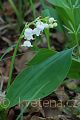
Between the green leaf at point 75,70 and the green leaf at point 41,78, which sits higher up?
the green leaf at point 41,78

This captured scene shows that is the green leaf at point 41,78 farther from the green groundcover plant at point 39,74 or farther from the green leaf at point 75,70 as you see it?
the green leaf at point 75,70

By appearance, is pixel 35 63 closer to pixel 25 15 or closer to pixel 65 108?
pixel 65 108

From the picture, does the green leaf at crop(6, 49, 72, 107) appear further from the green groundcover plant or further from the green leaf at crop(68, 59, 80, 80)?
the green leaf at crop(68, 59, 80, 80)

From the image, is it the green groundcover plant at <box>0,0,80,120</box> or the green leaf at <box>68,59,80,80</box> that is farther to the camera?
the green leaf at <box>68,59,80,80</box>

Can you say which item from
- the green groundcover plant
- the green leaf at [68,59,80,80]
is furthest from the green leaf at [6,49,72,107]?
the green leaf at [68,59,80,80]

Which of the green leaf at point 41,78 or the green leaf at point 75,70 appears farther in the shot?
the green leaf at point 75,70

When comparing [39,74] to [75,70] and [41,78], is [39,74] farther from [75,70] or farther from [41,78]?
[75,70]

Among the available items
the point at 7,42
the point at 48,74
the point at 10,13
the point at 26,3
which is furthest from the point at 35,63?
the point at 10,13

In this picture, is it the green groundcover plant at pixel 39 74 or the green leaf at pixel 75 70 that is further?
the green leaf at pixel 75 70

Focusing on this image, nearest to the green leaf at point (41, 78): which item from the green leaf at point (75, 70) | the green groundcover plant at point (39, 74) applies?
the green groundcover plant at point (39, 74)

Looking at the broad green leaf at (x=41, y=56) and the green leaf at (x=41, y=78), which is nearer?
the green leaf at (x=41, y=78)
